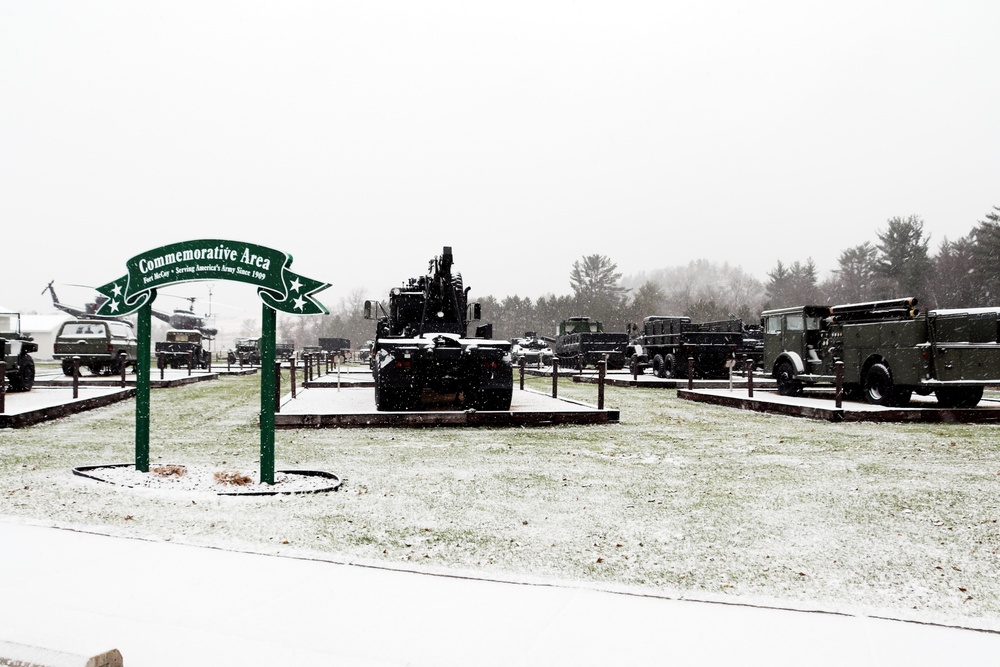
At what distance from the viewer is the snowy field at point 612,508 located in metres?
4.78

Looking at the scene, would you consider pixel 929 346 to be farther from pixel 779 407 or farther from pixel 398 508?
pixel 398 508

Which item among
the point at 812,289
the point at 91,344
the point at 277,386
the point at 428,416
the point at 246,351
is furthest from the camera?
the point at 812,289

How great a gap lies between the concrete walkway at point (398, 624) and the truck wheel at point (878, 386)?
1347 cm

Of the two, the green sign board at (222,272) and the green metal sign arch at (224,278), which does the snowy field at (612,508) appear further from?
the green sign board at (222,272)

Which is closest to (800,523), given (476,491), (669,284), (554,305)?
(476,491)

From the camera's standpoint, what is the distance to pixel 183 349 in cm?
4138

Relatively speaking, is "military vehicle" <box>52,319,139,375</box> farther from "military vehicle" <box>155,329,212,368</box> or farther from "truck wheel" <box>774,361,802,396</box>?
"truck wheel" <box>774,361,802,396</box>

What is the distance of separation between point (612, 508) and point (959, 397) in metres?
13.0

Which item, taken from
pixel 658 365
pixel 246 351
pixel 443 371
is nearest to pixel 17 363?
pixel 443 371

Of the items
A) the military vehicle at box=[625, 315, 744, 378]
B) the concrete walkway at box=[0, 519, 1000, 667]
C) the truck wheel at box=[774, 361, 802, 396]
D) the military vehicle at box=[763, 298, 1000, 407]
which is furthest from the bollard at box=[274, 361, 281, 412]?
the military vehicle at box=[625, 315, 744, 378]

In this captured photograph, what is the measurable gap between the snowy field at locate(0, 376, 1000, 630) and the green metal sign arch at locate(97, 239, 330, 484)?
0.82 meters

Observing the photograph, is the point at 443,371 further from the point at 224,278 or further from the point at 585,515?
the point at 585,515

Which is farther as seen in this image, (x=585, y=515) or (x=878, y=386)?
(x=878, y=386)

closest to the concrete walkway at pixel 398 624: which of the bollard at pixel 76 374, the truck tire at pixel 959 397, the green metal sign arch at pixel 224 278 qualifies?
the green metal sign arch at pixel 224 278
